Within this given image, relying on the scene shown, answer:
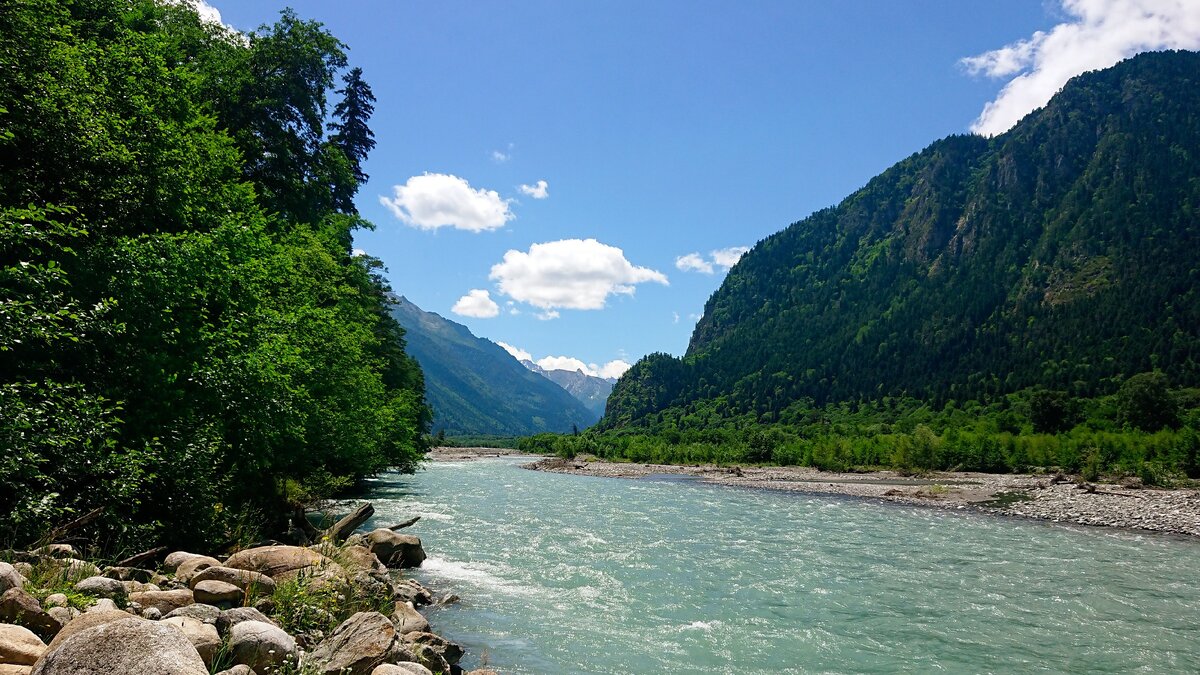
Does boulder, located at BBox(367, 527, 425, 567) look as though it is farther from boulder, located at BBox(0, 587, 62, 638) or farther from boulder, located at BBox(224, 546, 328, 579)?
boulder, located at BBox(0, 587, 62, 638)

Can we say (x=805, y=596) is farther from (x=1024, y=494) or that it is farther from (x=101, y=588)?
(x=1024, y=494)

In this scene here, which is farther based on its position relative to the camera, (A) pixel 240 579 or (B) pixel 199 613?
(A) pixel 240 579

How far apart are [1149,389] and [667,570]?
11138 cm

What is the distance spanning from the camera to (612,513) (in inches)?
1527

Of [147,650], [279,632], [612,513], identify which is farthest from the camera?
[612,513]

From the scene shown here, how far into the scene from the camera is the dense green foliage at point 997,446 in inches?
2559

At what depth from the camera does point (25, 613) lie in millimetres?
6547

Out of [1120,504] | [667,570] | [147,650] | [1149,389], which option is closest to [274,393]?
[147,650]

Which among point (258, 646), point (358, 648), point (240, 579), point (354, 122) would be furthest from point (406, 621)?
point (354, 122)

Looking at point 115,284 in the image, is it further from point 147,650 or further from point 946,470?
point 946,470

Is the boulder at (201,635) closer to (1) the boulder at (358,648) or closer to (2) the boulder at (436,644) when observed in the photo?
(1) the boulder at (358,648)

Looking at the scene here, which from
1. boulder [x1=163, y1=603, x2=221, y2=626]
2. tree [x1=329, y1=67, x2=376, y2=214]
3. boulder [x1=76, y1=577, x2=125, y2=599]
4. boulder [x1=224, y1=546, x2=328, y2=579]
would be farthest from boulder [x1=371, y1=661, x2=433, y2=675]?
tree [x1=329, y1=67, x2=376, y2=214]

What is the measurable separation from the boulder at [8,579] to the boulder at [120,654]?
2356 millimetres

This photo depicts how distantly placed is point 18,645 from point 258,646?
7.74 feet
